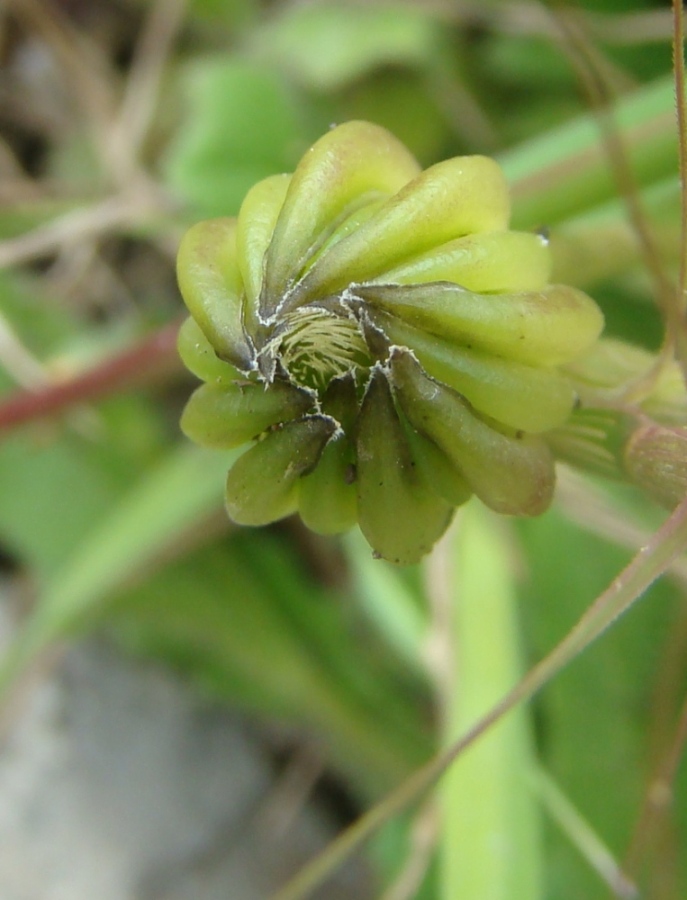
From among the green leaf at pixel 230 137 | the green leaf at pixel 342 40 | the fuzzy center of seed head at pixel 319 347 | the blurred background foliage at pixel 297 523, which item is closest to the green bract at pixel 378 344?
the fuzzy center of seed head at pixel 319 347

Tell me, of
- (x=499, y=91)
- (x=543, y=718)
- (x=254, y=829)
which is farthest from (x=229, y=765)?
(x=499, y=91)

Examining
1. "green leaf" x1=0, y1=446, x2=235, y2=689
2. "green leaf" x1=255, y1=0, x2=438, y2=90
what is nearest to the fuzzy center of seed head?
"green leaf" x1=0, y1=446, x2=235, y2=689

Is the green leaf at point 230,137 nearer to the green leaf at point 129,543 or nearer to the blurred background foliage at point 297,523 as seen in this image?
the blurred background foliage at point 297,523

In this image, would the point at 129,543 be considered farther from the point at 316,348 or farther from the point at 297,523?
the point at 316,348

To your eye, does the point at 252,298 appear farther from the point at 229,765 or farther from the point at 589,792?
the point at 229,765

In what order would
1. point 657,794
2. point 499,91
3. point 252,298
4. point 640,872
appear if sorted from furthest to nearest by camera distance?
1. point 499,91
2. point 640,872
3. point 657,794
4. point 252,298

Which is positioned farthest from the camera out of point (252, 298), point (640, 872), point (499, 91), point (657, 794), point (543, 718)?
point (499, 91)
